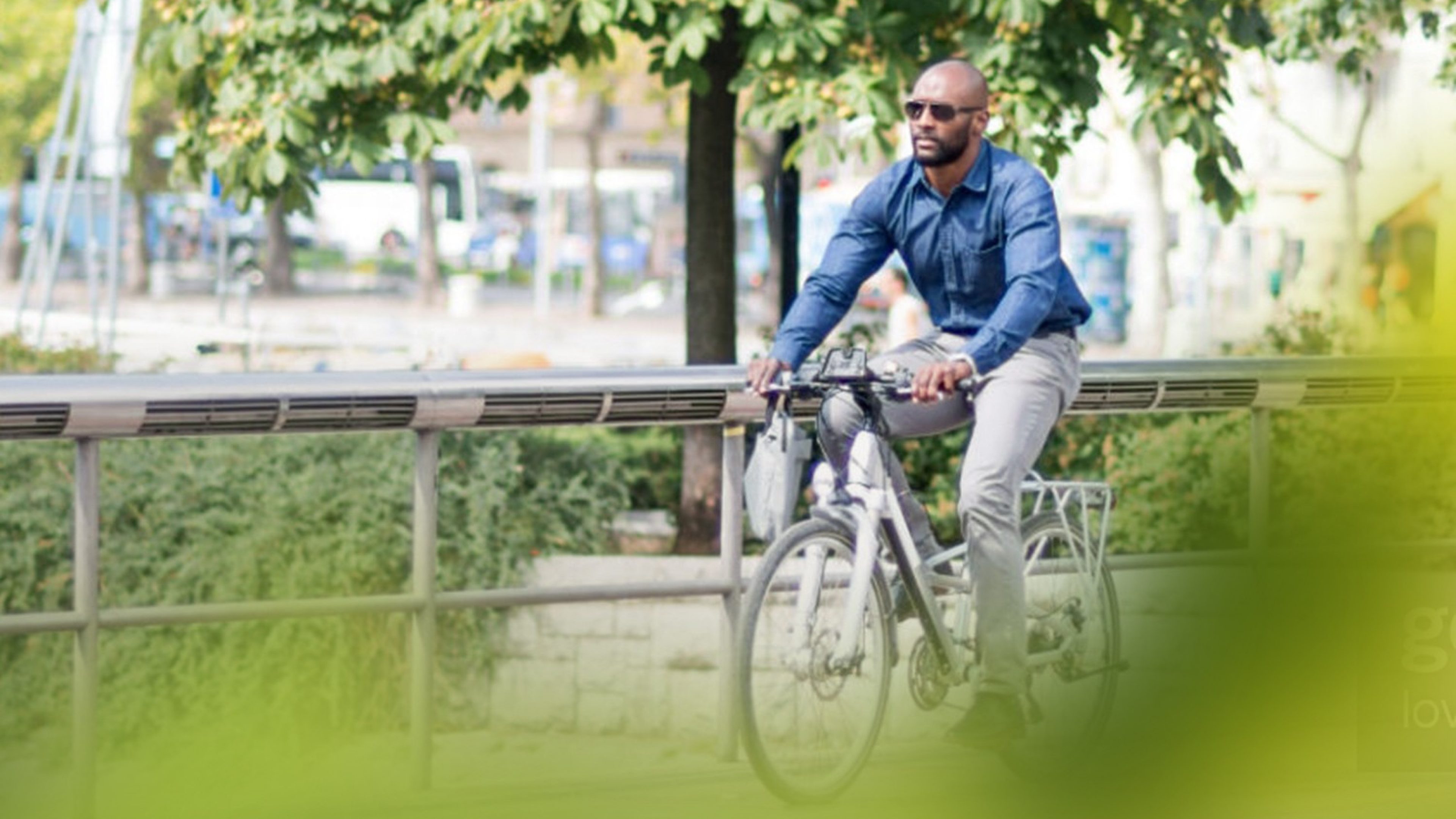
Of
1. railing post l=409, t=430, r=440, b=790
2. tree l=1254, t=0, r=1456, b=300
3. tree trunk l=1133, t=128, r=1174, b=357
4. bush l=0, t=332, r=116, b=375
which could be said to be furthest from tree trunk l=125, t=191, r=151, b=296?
railing post l=409, t=430, r=440, b=790

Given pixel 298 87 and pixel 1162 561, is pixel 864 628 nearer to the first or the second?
pixel 1162 561

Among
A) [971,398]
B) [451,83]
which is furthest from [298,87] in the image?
[971,398]

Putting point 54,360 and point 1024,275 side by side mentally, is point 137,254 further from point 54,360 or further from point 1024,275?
point 1024,275

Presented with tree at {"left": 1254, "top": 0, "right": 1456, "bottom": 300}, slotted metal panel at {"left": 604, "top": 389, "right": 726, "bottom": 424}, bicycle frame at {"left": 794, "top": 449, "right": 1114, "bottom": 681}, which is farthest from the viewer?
slotted metal panel at {"left": 604, "top": 389, "right": 726, "bottom": 424}

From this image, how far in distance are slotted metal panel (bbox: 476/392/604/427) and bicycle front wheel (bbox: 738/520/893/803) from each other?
79 centimetres

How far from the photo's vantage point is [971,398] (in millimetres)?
4891

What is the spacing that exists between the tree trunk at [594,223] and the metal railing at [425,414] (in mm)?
50413

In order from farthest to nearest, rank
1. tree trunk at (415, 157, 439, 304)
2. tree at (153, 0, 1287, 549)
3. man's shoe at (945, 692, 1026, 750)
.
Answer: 1. tree trunk at (415, 157, 439, 304)
2. tree at (153, 0, 1287, 549)
3. man's shoe at (945, 692, 1026, 750)

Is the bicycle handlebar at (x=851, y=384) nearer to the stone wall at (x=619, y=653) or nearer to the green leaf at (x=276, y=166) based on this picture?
the stone wall at (x=619, y=653)

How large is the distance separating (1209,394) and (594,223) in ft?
170

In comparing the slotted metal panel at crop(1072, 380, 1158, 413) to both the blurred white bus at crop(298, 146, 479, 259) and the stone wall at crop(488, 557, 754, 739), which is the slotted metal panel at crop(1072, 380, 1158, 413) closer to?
the stone wall at crop(488, 557, 754, 739)

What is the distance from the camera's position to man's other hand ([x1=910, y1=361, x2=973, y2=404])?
4344mm

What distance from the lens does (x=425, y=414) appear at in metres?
4.94

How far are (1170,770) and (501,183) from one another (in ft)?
266
